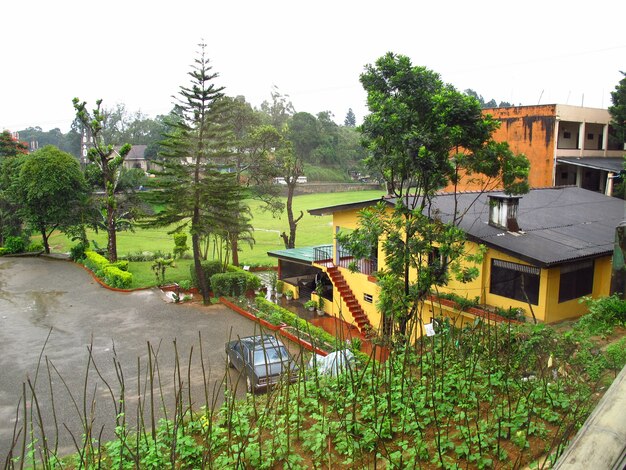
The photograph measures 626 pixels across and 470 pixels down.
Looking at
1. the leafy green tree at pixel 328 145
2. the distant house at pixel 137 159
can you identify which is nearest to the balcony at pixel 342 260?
the leafy green tree at pixel 328 145

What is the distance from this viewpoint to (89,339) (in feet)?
45.6

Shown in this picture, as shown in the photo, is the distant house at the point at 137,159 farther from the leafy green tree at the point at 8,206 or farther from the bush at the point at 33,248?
the bush at the point at 33,248

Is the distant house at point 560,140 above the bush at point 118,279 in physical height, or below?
above

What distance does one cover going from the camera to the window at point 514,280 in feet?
37.0

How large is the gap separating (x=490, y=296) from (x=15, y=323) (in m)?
13.9

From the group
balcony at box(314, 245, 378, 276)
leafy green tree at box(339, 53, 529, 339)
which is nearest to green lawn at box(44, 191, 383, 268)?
balcony at box(314, 245, 378, 276)

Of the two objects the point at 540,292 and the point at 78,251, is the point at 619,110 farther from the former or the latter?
the point at 78,251

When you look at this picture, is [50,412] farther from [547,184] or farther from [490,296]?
[547,184]

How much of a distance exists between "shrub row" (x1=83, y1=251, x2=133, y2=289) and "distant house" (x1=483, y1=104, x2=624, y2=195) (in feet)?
55.2

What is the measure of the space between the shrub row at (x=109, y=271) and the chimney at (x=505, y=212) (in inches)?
549

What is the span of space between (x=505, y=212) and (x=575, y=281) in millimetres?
2267

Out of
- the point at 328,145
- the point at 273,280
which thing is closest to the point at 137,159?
the point at 328,145

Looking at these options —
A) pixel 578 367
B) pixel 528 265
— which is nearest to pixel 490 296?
pixel 528 265

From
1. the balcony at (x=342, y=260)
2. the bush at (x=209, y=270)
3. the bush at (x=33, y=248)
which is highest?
the balcony at (x=342, y=260)
